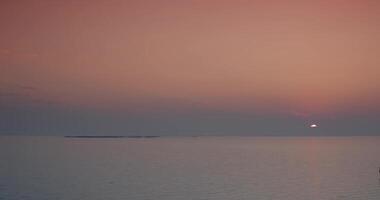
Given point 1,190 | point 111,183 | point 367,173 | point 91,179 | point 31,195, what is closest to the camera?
point 31,195

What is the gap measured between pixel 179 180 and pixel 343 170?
37.8 meters

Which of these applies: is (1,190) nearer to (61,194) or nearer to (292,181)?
(61,194)

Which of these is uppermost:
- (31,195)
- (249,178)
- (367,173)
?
(367,173)

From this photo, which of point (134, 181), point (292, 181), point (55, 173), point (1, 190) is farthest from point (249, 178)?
point (1, 190)

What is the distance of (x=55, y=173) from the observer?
82812 mm

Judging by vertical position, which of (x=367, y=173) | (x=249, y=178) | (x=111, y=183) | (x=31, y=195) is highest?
(x=367, y=173)

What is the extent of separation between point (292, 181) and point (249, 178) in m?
7.17

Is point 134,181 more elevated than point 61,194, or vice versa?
point 134,181

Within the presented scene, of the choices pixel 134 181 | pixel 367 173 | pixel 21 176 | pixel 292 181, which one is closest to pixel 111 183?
pixel 134 181

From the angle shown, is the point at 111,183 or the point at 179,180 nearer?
the point at 111,183

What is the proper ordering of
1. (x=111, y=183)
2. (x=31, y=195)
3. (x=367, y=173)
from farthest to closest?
(x=367, y=173) → (x=111, y=183) → (x=31, y=195)

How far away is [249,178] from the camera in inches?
3088

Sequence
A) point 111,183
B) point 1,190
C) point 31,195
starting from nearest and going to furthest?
point 31,195, point 1,190, point 111,183

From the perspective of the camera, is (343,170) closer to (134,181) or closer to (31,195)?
(134,181)
